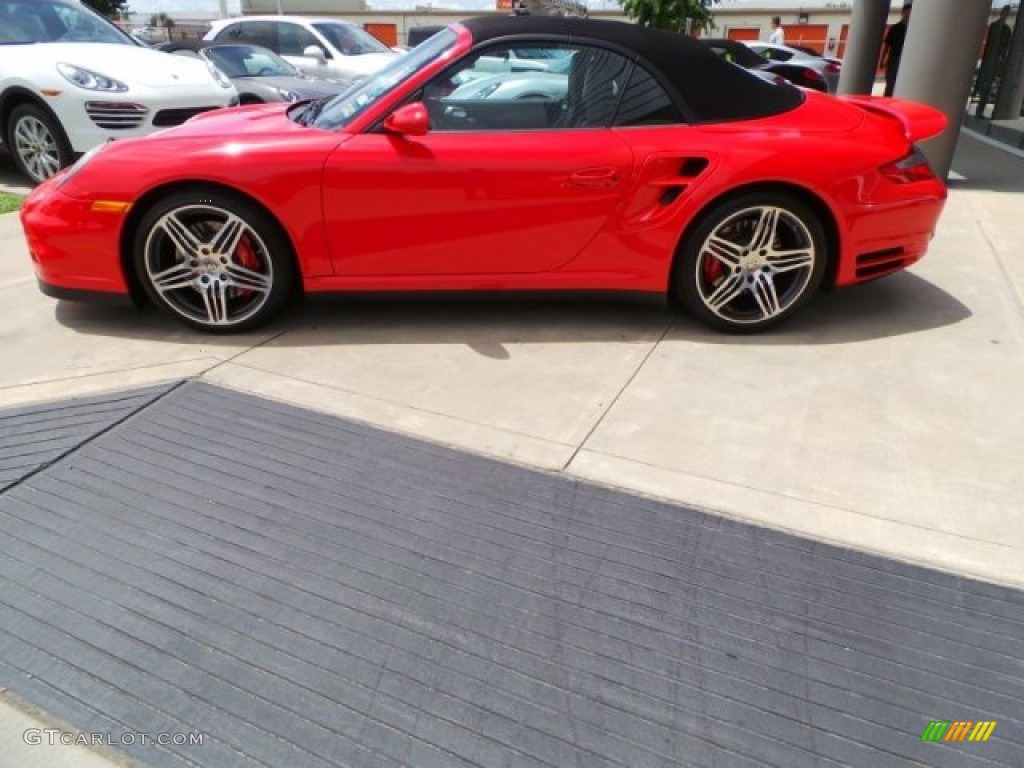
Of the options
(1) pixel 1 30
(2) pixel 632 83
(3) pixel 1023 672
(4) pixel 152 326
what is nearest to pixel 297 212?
(4) pixel 152 326

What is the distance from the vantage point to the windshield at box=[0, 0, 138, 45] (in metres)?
6.82

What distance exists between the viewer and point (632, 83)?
3367 millimetres

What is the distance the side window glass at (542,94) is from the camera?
10.9ft

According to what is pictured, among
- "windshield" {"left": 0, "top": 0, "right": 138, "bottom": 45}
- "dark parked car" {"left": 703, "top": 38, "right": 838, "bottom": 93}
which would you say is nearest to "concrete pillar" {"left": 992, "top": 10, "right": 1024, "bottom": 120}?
"dark parked car" {"left": 703, "top": 38, "right": 838, "bottom": 93}

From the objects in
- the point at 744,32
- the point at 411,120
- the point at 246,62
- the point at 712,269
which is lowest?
the point at 744,32

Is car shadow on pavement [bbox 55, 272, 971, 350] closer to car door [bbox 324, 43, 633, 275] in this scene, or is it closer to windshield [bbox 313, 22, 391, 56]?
car door [bbox 324, 43, 633, 275]

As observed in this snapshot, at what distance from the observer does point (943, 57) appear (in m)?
5.84

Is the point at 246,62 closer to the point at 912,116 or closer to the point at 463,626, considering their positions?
the point at 912,116

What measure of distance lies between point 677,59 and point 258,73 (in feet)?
22.6

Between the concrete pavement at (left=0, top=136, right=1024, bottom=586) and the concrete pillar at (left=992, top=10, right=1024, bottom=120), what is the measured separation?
9.06 meters

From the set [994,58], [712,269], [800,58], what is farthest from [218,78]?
[800,58]

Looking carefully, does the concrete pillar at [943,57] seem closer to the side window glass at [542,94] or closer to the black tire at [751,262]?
the black tire at [751,262]

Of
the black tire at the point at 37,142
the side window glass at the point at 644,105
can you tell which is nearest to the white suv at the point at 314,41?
the black tire at the point at 37,142

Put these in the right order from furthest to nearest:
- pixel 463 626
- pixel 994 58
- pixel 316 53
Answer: pixel 994 58, pixel 316 53, pixel 463 626
